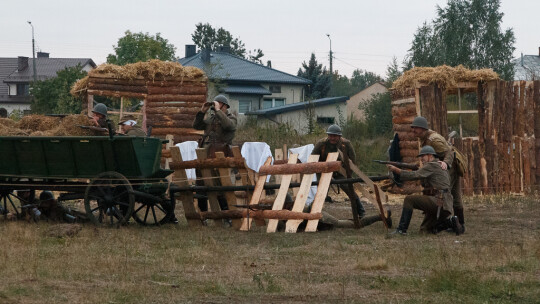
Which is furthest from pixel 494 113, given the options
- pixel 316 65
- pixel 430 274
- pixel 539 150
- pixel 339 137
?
pixel 316 65

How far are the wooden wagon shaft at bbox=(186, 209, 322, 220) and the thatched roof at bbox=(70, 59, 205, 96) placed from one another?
14082 mm

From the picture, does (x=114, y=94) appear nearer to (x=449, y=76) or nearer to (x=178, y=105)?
(x=178, y=105)

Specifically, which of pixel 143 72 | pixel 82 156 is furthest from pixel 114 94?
pixel 82 156

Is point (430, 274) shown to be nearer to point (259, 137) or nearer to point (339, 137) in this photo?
point (339, 137)

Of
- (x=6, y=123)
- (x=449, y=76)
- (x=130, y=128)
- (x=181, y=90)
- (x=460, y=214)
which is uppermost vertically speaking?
(x=449, y=76)

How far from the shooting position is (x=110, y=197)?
14.9m

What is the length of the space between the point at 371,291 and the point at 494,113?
16.1m

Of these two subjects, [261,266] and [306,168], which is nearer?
[261,266]

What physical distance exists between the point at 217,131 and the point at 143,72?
45.5 ft

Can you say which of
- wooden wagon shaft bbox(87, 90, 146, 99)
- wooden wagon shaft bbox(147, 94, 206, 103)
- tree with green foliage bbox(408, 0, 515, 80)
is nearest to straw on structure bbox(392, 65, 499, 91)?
wooden wagon shaft bbox(147, 94, 206, 103)

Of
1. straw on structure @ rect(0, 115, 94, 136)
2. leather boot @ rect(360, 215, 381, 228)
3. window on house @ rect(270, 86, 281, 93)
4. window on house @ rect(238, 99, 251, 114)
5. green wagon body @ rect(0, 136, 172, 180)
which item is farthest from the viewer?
window on house @ rect(270, 86, 281, 93)

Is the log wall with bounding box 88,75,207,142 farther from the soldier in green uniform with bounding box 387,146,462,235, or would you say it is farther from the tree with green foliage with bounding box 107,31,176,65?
the tree with green foliage with bounding box 107,31,176,65

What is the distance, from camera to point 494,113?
24.4 metres

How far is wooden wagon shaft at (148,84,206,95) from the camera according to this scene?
29984mm
